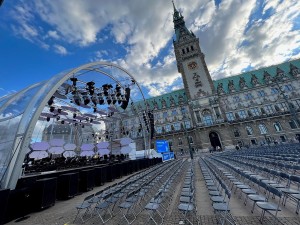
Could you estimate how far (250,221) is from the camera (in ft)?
12.9

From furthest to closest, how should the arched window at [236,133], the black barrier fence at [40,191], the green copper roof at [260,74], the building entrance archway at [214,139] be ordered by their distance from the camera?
the green copper roof at [260,74]
the building entrance archway at [214,139]
the arched window at [236,133]
the black barrier fence at [40,191]

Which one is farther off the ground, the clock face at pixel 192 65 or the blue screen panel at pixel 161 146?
the clock face at pixel 192 65

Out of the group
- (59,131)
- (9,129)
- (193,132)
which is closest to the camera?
(9,129)

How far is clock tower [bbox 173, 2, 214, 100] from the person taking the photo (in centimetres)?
4383

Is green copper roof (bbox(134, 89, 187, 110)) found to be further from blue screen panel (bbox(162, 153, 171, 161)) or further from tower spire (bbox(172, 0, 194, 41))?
blue screen panel (bbox(162, 153, 171, 161))

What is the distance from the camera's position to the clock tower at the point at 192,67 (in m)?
43.8

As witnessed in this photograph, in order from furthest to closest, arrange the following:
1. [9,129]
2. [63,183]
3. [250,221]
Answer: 1. [9,129]
2. [63,183]
3. [250,221]

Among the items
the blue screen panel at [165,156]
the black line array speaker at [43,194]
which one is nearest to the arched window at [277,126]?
the blue screen panel at [165,156]

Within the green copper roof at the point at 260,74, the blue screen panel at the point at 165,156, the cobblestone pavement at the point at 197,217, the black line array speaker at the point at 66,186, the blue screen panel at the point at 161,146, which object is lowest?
the cobblestone pavement at the point at 197,217

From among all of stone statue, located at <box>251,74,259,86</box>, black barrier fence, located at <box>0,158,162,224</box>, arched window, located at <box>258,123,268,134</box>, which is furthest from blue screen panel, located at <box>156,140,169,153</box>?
stone statue, located at <box>251,74,259,86</box>

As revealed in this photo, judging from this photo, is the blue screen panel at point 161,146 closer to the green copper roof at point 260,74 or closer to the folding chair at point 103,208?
the folding chair at point 103,208

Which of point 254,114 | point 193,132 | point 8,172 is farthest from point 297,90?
point 8,172

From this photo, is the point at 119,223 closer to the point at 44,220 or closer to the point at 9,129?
the point at 44,220

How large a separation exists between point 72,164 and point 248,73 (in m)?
59.7
